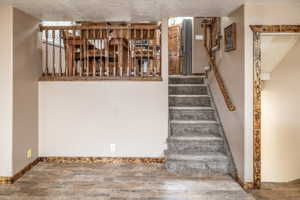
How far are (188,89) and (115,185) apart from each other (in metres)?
2.82

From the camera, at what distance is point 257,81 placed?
3689 millimetres

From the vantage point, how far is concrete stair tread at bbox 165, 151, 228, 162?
4.38 metres

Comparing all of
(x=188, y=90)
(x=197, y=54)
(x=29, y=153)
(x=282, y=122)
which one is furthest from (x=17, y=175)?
(x=197, y=54)

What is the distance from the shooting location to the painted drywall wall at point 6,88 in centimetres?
383

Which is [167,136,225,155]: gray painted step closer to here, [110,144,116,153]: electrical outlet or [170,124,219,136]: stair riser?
[170,124,219,136]: stair riser

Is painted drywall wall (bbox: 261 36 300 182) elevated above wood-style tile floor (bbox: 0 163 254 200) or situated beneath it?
elevated above

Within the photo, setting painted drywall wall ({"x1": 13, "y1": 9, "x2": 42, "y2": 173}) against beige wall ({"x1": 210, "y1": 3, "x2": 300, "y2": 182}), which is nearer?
beige wall ({"x1": 210, "y1": 3, "x2": 300, "y2": 182})

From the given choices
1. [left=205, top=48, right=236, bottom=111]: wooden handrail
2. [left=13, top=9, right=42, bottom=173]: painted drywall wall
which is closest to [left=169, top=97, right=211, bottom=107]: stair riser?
[left=205, top=48, right=236, bottom=111]: wooden handrail

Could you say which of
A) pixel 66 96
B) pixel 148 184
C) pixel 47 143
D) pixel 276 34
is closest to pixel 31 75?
pixel 66 96

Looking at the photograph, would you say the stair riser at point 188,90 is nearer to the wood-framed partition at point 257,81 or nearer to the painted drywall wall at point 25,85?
the wood-framed partition at point 257,81

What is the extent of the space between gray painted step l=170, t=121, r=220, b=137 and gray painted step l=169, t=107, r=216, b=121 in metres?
0.23

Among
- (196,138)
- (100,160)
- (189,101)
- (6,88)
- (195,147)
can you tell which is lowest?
(100,160)

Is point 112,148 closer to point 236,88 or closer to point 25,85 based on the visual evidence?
point 25,85

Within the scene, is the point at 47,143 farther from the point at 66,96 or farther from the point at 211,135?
the point at 211,135
